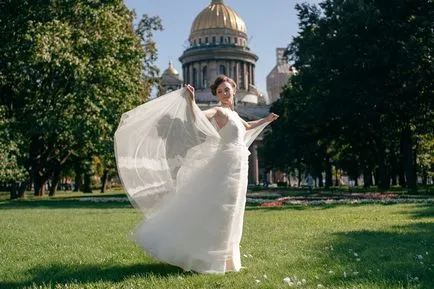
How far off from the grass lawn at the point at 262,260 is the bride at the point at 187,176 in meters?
0.38

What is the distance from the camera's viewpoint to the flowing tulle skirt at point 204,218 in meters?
7.10

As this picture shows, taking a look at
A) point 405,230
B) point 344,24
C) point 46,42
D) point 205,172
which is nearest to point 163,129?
point 205,172

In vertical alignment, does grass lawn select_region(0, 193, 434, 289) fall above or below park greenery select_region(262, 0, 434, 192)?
below

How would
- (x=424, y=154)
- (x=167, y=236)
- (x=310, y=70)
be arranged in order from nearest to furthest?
(x=167, y=236), (x=310, y=70), (x=424, y=154)

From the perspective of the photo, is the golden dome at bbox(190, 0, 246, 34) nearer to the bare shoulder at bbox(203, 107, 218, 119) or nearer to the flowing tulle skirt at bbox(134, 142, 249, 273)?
the bare shoulder at bbox(203, 107, 218, 119)

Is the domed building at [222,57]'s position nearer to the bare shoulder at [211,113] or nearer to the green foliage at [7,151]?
the green foliage at [7,151]

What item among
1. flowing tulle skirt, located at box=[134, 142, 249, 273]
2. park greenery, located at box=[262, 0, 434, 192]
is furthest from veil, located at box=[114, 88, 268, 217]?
park greenery, located at box=[262, 0, 434, 192]

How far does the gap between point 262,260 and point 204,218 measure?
1334 millimetres

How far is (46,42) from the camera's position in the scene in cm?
2938

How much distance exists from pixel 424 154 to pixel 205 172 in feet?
209

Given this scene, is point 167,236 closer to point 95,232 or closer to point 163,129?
point 163,129

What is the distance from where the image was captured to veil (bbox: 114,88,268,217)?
24.8ft

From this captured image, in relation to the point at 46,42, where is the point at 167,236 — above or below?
below

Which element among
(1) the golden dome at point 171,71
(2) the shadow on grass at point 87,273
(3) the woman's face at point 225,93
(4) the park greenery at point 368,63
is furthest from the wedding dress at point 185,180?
(1) the golden dome at point 171,71
